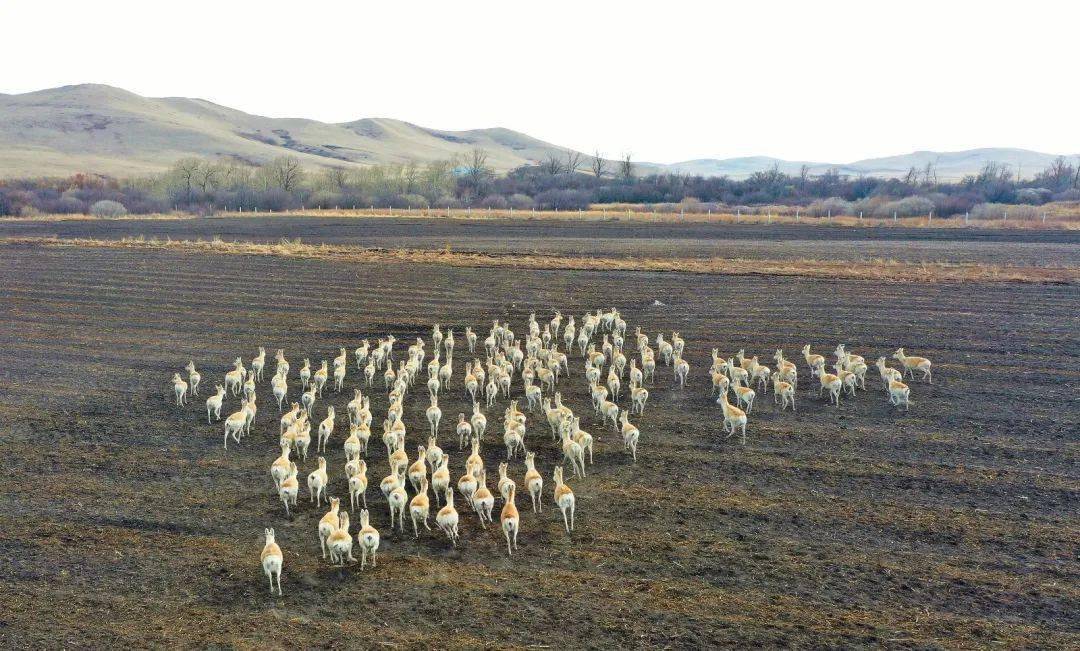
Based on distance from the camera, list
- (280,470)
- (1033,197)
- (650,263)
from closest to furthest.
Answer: (280,470)
(650,263)
(1033,197)

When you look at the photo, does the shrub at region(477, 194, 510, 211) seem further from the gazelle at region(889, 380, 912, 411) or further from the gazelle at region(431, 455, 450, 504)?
the gazelle at region(431, 455, 450, 504)

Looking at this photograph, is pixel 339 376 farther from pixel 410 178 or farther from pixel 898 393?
pixel 410 178

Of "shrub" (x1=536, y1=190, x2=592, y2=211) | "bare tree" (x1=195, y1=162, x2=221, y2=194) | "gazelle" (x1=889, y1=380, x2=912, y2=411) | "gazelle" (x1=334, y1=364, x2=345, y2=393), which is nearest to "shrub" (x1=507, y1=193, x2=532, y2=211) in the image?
"shrub" (x1=536, y1=190, x2=592, y2=211)

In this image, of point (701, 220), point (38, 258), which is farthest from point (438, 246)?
point (701, 220)

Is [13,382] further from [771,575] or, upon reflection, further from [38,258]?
[38,258]

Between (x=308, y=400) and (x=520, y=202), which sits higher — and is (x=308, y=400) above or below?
below

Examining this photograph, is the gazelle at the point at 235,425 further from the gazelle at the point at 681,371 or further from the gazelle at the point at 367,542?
the gazelle at the point at 681,371

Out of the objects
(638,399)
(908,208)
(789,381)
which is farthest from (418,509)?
(908,208)
